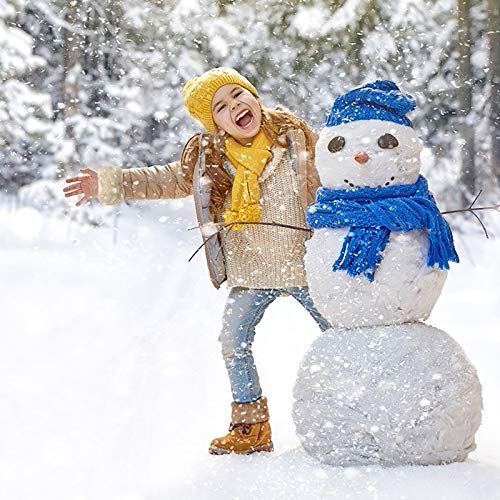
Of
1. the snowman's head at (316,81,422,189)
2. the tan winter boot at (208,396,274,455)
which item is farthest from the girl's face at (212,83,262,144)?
the tan winter boot at (208,396,274,455)

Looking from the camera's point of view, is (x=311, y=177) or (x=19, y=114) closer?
(x=311, y=177)

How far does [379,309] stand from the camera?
308 centimetres

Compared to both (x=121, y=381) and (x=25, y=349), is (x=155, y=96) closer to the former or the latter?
(x=25, y=349)

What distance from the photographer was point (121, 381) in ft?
17.5

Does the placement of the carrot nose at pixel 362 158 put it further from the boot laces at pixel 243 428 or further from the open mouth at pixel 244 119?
the boot laces at pixel 243 428

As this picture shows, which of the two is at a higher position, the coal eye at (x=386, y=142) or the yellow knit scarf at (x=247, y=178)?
the coal eye at (x=386, y=142)

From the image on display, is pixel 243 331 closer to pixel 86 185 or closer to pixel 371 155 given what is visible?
pixel 86 185

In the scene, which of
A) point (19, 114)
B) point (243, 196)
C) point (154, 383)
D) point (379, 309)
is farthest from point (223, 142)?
point (19, 114)

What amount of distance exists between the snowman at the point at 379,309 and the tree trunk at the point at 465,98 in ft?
27.9

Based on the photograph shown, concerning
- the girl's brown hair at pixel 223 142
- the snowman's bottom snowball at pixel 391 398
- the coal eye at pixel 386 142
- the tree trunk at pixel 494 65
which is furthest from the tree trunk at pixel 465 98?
the snowman's bottom snowball at pixel 391 398

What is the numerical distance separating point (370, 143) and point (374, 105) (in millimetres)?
182

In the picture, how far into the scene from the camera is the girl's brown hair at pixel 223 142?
11.9 feet

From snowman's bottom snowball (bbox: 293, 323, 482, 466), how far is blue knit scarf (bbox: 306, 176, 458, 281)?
0.26 m

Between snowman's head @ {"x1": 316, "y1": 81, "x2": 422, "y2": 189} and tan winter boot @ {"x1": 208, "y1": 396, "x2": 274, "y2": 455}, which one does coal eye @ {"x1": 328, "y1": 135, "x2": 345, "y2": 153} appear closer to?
snowman's head @ {"x1": 316, "y1": 81, "x2": 422, "y2": 189}
